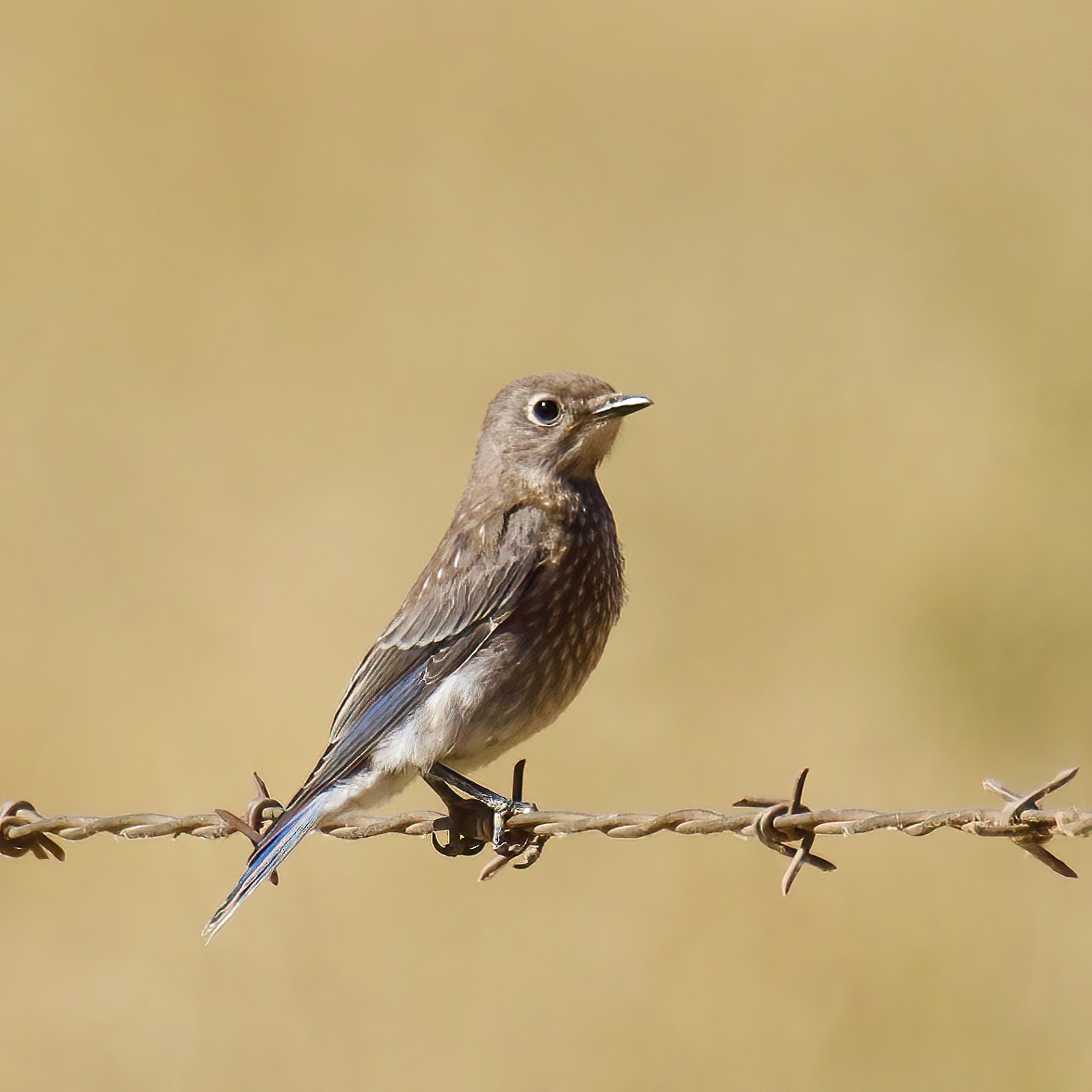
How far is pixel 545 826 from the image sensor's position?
3.62m

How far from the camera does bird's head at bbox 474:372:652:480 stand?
4.89 meters

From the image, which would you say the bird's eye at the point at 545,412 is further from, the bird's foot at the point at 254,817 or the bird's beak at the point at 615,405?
the bird's foot at the point at 254,817

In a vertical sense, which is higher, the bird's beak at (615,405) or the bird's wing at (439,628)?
the bird's beak at (615,405)

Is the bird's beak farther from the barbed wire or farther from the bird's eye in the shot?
the barbed wire

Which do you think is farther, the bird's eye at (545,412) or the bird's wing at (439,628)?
the bird's eye at (545,412)

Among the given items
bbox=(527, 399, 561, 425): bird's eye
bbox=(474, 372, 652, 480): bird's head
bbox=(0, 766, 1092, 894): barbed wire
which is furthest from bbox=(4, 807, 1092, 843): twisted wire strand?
bbox=(527, 399, 561, 425): bird's eye

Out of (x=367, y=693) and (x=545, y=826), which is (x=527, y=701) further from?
(x=545, y=826)

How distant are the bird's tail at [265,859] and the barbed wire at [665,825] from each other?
67 mm

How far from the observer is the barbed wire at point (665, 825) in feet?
8.94

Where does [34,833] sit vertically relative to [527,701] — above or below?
below

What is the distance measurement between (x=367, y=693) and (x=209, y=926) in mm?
827

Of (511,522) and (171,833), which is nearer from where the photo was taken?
(171,833)

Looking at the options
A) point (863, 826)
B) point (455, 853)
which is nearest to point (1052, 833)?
point (863, 826)

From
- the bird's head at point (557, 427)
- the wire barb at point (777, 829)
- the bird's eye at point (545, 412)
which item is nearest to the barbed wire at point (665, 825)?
the wire barb at point (777, 829)
